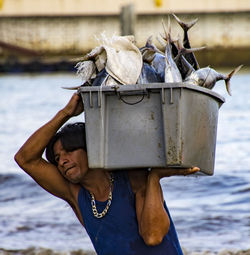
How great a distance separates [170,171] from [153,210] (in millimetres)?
200

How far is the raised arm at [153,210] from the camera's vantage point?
296 cm

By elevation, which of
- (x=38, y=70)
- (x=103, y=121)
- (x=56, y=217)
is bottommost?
(x=38, y=70)

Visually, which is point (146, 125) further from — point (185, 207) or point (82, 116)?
point (82, 116)

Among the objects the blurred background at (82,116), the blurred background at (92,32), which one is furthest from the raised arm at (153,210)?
the blurred background at (92,32)

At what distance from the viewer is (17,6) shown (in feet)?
114

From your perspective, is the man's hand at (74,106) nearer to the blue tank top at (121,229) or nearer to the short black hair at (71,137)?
the short black hair at (71,137)

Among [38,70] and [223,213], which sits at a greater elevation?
[223,213]

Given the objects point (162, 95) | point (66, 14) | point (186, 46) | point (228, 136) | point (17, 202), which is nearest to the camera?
point (162, 95)

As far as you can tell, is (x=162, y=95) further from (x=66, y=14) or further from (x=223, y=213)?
(x=66, y=14)

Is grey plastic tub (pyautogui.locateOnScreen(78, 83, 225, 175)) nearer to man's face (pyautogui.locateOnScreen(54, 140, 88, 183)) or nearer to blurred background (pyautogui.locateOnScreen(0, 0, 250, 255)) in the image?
man's face (pyautogui.locateOnScreen(54, 140, 88, 183))

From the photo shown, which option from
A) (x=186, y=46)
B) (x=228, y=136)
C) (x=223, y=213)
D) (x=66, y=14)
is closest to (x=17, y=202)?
(x=223, y=213)

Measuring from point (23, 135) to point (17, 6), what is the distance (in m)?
22.9

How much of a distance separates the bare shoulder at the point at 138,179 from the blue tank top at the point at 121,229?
2 cm

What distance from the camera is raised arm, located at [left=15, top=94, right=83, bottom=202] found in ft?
10.4
